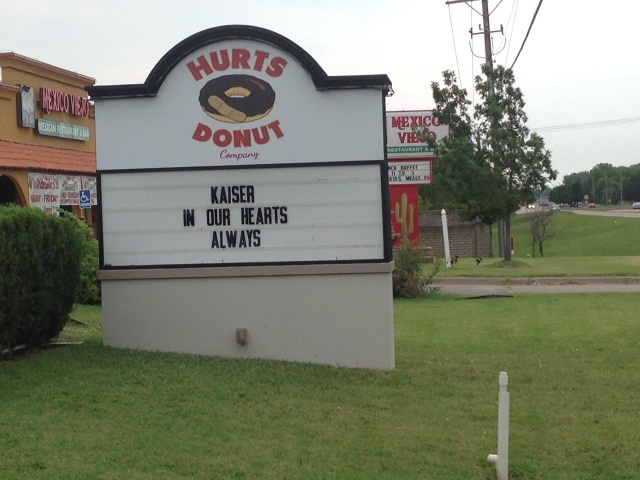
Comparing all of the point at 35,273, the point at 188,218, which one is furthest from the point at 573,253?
the point at 35,273

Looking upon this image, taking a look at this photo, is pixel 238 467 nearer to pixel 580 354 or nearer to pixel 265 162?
pixel 265 162

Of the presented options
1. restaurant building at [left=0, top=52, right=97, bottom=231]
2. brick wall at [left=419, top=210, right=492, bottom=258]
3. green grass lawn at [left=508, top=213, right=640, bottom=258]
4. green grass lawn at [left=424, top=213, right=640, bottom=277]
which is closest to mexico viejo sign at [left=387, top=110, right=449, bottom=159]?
green grass lawn at [left=424, top=213, right=640, bottom=277]

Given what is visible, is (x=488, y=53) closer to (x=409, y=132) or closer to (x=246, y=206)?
(x=409, y=132)

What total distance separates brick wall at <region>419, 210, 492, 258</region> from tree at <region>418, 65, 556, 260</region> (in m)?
10.8

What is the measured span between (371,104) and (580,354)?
3.96m

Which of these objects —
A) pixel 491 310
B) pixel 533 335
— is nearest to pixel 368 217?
pixel 533 335

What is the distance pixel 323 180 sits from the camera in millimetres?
10219

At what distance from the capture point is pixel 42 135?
27969 mm

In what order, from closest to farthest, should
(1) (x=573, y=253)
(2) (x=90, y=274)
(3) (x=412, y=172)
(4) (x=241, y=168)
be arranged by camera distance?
(4) (x=241, y=168) → (2) (x=90, y=274) → (3) (x=412, y=172) → (1) (x=573, y=253)

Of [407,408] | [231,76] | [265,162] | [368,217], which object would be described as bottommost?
[407,408]

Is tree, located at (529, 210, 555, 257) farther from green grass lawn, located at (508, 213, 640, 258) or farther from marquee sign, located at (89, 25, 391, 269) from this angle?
marquee sign, located at (89, 25, 391, 269)

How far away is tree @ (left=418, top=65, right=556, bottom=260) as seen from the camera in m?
27.1

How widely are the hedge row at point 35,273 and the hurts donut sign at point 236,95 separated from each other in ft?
6.09

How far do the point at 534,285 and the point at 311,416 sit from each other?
15.4 meters
